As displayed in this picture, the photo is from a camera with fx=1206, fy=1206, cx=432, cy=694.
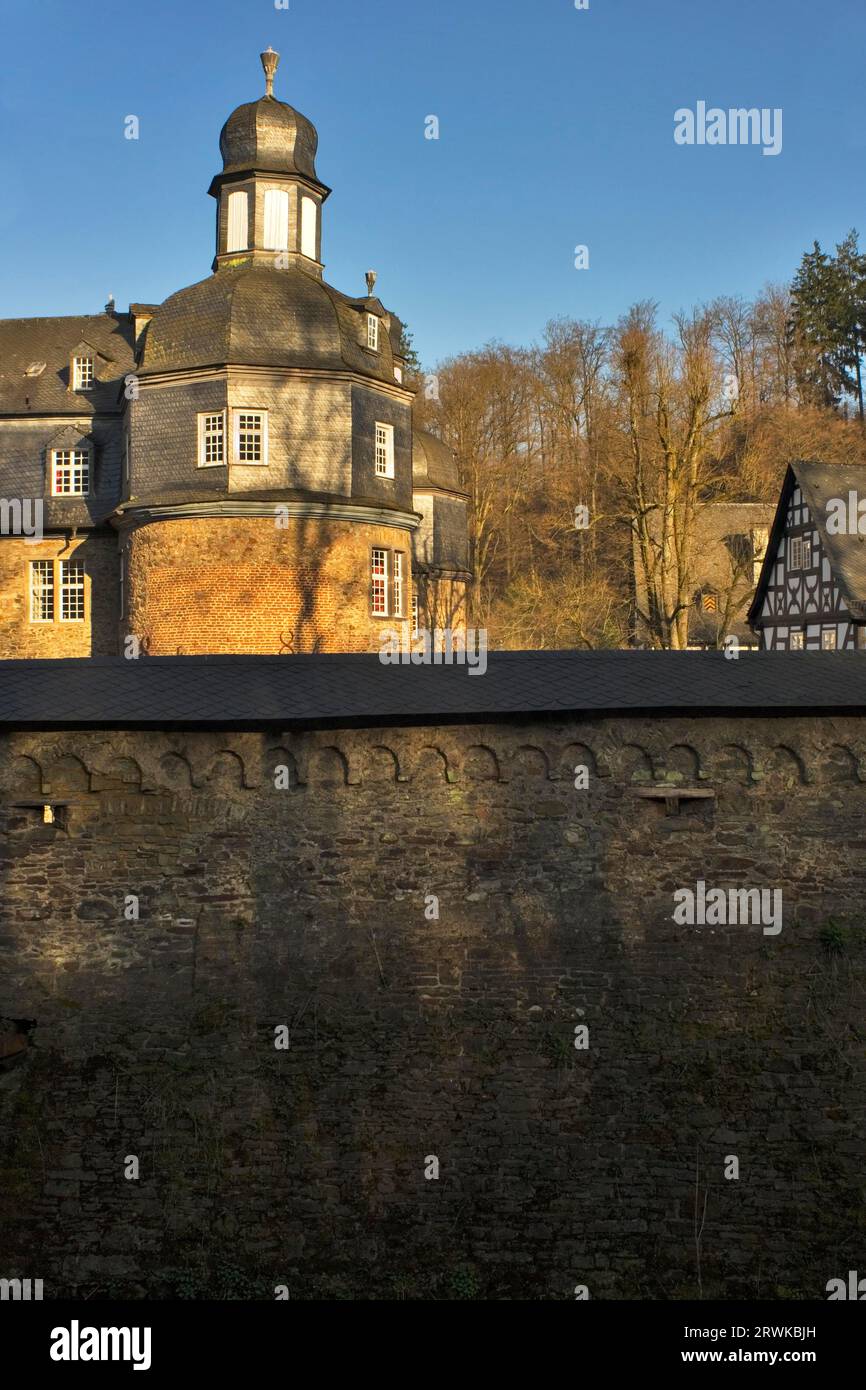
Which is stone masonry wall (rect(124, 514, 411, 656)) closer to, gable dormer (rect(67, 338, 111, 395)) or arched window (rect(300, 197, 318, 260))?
arched window (rect(300, 197, 318, 260))

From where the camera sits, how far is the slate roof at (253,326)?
82.8 ft

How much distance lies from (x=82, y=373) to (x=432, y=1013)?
26.7 m

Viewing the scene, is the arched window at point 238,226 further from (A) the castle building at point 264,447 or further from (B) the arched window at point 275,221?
(B) the arched window at point 275,221

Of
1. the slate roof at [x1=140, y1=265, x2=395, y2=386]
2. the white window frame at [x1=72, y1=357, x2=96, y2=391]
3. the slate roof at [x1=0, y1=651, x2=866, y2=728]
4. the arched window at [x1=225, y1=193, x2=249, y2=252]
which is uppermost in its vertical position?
the arched window at [x1=225, y1=193, x2=249, y2=252]

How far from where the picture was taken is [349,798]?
407 inches

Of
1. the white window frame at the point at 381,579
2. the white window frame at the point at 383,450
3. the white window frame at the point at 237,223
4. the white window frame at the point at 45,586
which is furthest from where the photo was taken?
the white window frame at the point at 45,586

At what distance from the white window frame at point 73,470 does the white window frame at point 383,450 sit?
857 centimetres

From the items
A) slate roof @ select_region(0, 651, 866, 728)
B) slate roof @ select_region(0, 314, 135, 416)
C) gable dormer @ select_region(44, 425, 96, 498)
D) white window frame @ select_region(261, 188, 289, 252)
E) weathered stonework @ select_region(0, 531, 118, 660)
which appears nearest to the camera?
slate roof @ select_region(0, 651, 866, 728)

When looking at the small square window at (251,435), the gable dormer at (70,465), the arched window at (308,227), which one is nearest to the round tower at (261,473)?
the small square window at (251,435)

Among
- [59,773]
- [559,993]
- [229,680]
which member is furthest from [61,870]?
[559,993]

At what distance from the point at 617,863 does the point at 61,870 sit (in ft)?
15.6

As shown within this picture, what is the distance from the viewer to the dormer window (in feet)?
106

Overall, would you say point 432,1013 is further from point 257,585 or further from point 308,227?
point 308,227

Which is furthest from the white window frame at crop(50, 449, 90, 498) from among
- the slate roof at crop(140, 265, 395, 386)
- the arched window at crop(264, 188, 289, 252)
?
the arched window at crop(264, 188, 289, 252)
